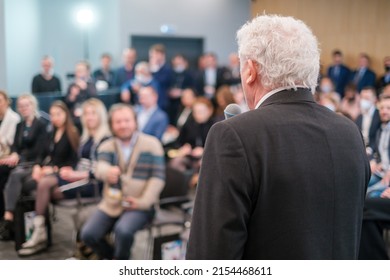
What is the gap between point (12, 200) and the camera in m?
1.86

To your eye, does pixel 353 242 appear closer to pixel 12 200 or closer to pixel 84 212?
pixel 12 200

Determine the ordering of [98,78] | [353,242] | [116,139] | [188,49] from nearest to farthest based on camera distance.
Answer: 1. [353,242]
2. [98,78]
3. [188,49]
4. [116,139]

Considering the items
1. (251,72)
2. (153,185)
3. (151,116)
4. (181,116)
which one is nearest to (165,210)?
(153,185)

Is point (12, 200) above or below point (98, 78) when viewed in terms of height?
below

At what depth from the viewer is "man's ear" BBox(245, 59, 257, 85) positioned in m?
0.98

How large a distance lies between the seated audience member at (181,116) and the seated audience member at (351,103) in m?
1.12

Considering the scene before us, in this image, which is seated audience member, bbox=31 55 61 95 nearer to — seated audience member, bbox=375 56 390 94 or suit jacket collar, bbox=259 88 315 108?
suit jacket collar, bbox=259 88 315 108

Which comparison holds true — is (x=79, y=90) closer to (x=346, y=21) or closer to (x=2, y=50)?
(x=2, y=50)

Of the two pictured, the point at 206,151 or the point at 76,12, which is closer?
the point at 206,151

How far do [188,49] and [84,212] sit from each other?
3.63ft

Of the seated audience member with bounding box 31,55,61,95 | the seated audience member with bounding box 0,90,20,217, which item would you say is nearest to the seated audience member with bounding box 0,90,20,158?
the seated audience member with bounding box 0,90,20,217

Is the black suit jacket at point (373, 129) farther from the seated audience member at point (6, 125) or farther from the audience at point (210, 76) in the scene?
the seated audience member at point (6, 125)

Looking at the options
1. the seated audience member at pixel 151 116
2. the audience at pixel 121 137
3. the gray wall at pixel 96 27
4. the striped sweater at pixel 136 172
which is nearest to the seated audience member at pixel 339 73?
the audience at pixel 121 137

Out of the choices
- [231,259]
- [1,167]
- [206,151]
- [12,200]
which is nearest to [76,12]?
[1,167]
